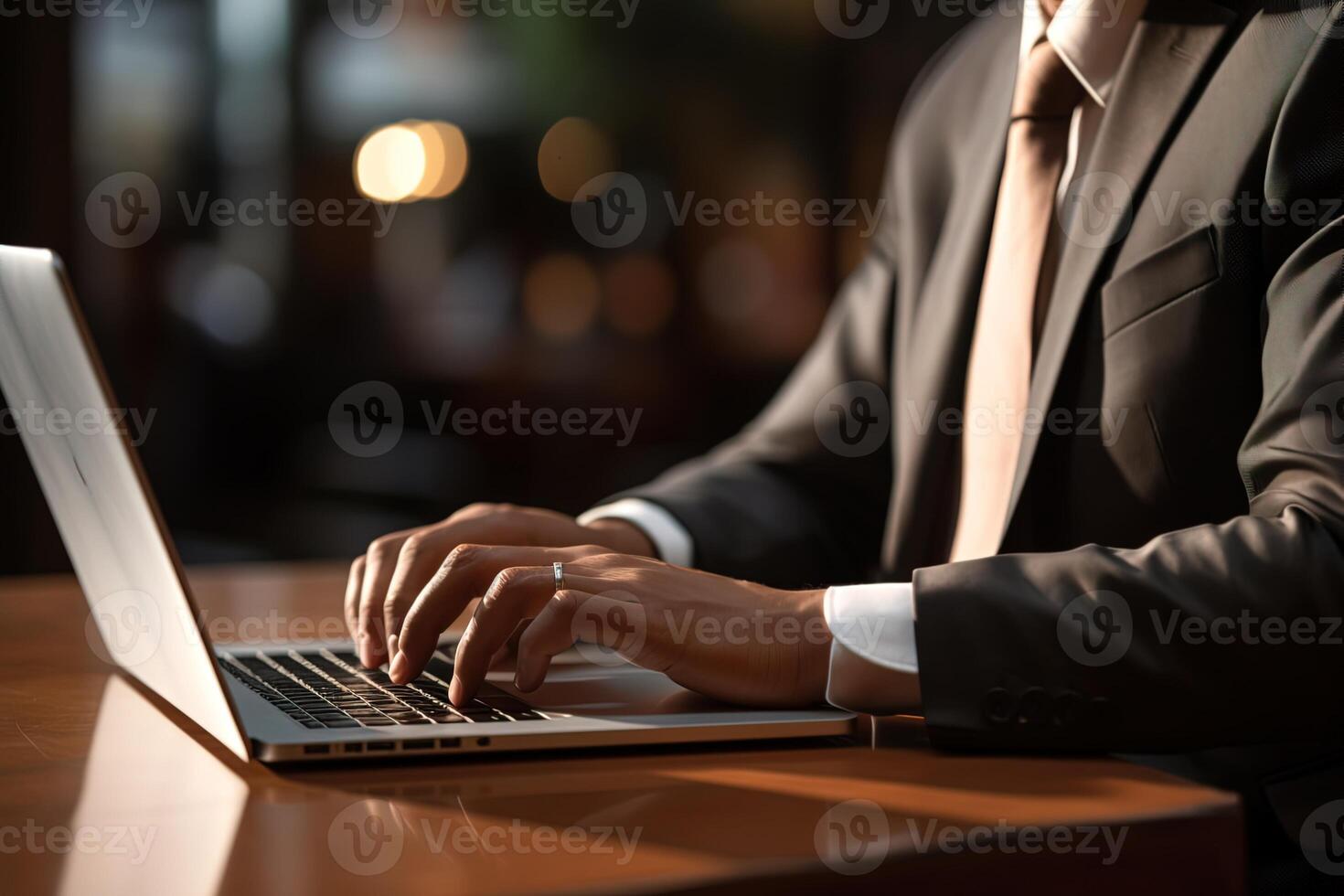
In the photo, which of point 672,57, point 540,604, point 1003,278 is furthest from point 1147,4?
point 672,57

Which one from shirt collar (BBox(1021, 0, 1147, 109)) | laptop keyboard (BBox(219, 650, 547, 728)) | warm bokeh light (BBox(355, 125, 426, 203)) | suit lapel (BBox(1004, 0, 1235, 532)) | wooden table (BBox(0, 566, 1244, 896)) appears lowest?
wooden table (BBox(0, 566, 1244, 896))

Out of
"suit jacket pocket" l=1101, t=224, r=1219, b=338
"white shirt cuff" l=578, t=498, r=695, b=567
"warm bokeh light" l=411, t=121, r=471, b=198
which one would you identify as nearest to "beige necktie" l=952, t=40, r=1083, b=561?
"suit jacket pocket" l=1101, t=224, r=1219, b=338

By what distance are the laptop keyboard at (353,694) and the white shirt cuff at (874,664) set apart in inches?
7.4

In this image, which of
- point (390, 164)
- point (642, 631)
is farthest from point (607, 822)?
point (390, 164)

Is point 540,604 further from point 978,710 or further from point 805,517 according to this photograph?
point 805,517

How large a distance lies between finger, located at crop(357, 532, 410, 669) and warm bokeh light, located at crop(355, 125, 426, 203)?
4.66m

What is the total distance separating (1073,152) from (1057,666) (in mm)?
678

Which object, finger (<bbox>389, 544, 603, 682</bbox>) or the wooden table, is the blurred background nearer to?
finger (<bbox>389, 544, 603, 682</bbox>)

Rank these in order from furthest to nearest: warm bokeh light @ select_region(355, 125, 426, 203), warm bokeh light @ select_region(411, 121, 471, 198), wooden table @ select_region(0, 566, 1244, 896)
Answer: warm bokeh light @ select_region(411, 121, 471, 198) → warm bokeh light @ select_region(355, 125, 426, 203) → wooden table @ select_region(0, 566, 1244, 896)

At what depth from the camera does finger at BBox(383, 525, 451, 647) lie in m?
0.95

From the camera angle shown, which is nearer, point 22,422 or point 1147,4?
point 22,422

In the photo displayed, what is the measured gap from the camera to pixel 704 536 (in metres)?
1.39

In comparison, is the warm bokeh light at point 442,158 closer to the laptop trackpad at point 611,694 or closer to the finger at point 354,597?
the finger at point 354,597

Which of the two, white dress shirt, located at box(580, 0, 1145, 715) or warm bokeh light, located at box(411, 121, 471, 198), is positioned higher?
warm bokeh light, located at box(411, 121, 471, 198)
